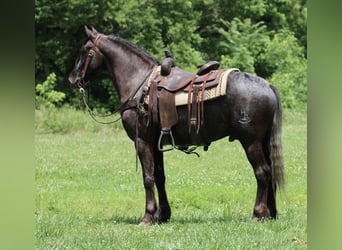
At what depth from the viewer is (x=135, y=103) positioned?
436 cm

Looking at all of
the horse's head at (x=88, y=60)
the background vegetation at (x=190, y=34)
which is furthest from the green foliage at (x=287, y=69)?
the horse's head at (x=88, y=60)

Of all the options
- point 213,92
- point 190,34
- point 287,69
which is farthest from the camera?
point 190,34

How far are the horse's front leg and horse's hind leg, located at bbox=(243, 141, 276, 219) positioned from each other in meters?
0.75

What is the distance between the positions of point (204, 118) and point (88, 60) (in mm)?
1098

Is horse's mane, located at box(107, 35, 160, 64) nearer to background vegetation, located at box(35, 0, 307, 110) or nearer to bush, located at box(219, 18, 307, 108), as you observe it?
background vegetation, located at box(35, 0, 307, 110)

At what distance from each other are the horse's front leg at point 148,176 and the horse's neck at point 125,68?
41 cm

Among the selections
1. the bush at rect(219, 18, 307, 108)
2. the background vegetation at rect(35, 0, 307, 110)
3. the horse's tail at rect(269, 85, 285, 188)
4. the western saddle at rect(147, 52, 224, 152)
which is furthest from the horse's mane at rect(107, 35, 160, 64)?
the bush at rect(219, 18, 307, 108)

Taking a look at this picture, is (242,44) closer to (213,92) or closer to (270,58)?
(270,58)

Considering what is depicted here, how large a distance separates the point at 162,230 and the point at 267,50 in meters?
6.57

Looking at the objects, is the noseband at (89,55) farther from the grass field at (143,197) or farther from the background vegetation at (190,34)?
the background vegetation at (190,34)

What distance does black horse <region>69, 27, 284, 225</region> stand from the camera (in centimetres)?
412

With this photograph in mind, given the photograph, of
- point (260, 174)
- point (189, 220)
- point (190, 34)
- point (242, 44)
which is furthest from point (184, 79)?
point (242, 44)

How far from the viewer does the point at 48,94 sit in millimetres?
10602
